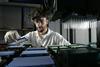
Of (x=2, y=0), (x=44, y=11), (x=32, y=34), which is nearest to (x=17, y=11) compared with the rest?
(x=2, y=0)

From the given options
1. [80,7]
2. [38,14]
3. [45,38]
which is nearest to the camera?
[80,7]

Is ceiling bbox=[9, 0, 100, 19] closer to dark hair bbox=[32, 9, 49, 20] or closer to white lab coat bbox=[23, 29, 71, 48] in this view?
dark hair bbox=[32, 9, 49, 20]

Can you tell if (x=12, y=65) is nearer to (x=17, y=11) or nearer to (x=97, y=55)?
(x=97, y=55)

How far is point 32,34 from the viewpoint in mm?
3275

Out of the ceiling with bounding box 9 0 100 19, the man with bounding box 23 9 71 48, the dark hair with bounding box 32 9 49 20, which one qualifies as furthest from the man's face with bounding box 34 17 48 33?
the ceiling with bounding box 9 0 100 19

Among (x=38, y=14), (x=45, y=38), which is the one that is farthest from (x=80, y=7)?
(x=45, y=38)

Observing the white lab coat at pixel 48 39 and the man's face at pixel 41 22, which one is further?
Answer: the white lab coat at pixel 48 39

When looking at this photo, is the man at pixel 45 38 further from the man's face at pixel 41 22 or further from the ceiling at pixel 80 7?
the ceiling at pixel 80 7

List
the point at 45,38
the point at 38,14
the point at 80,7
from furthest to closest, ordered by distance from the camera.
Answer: the point at 45,38, the point at 38,14, the point at 80,7

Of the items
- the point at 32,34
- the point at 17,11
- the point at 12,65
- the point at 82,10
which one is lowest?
the point at 12,65

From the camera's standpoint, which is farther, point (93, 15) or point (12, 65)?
point (93, 15)

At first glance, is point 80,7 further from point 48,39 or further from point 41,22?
point 48,39

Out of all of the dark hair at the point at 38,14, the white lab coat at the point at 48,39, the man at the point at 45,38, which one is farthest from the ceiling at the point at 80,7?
→ the white lab coat at the point at 48,39

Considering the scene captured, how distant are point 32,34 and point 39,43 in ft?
0.74
